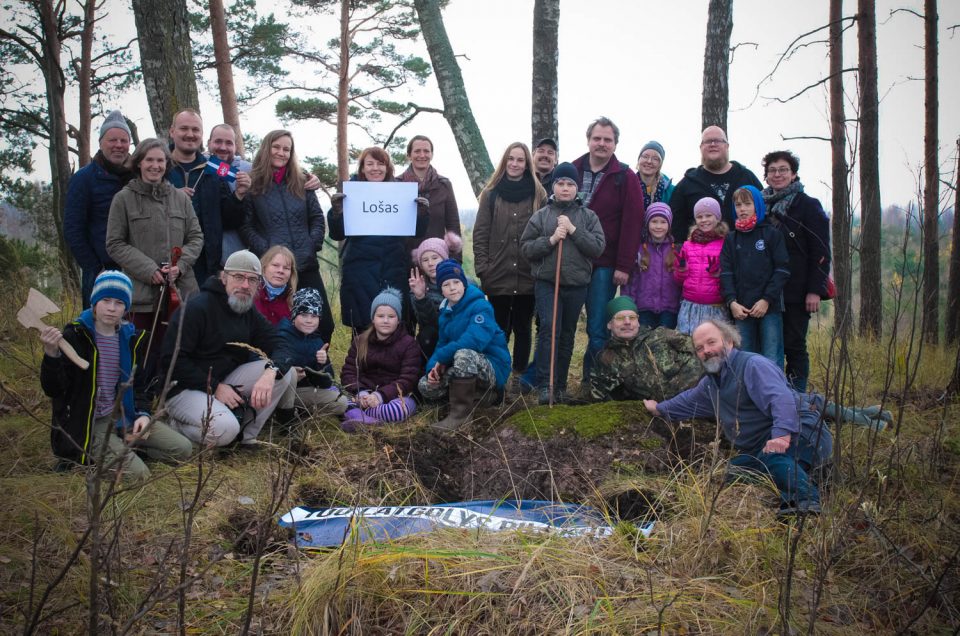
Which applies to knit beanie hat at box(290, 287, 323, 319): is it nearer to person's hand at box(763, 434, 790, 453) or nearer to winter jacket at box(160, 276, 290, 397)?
winter jacket at box(160, 276, 290, 397)

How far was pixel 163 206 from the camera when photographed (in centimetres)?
532

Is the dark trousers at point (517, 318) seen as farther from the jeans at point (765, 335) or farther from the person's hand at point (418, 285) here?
the jeans at point (765, 335)

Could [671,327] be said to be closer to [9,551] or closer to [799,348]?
[799,348]

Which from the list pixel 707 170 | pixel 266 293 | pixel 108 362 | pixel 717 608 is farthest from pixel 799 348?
pixel 108 362

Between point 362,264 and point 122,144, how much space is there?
211cm

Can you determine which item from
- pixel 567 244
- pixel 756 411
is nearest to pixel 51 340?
pixel 567 244

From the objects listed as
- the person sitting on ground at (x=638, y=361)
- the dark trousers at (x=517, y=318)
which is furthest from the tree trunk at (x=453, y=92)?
the person sitting on ground at (x=638, y=361)

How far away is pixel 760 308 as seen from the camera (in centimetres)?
549

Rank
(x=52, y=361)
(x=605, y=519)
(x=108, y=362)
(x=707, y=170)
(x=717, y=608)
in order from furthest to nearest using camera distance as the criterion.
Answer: (x=707, y=170), (x=108, y=362), (x=52, y=361), (x=605, y=519), (x=717, y=608)

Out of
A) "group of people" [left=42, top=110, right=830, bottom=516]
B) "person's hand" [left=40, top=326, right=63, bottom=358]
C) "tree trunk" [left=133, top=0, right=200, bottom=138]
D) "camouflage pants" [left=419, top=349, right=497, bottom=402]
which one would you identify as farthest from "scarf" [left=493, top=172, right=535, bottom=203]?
"person's hand" [left=40, top=326, right=63, bottom=358]

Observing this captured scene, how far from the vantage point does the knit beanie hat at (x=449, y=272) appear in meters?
5.73

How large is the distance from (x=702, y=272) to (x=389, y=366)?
2.72 meters

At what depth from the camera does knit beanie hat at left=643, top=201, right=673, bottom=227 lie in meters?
6.08

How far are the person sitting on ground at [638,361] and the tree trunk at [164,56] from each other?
15.5 ft
